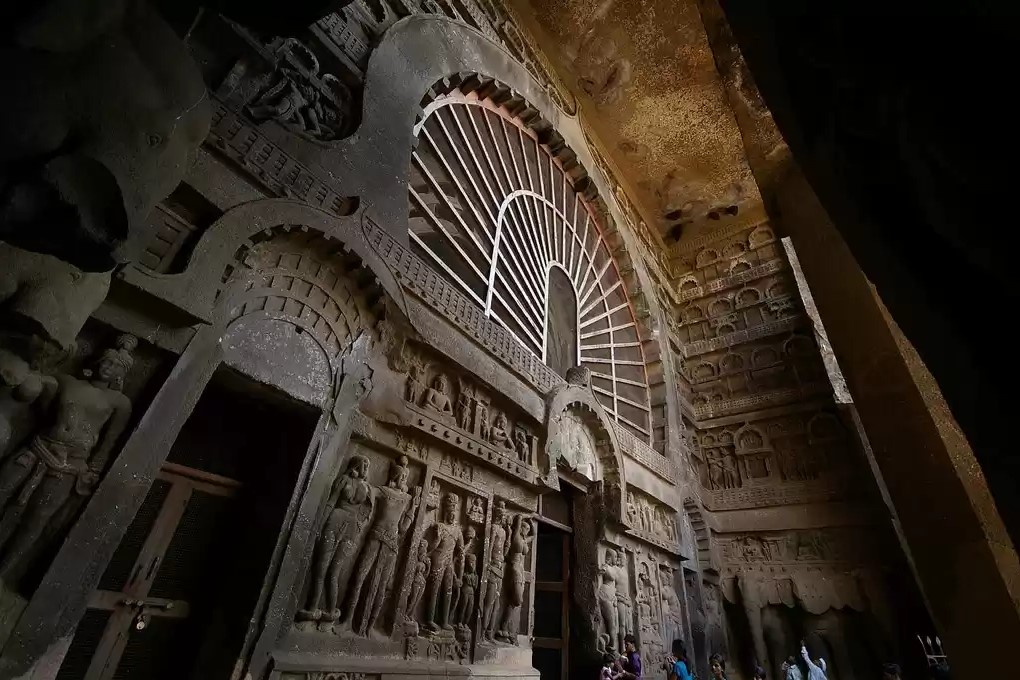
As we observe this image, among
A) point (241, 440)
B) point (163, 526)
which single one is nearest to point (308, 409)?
point (241, 440)

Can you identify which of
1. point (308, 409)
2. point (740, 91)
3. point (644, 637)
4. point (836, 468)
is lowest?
point (644, 637)

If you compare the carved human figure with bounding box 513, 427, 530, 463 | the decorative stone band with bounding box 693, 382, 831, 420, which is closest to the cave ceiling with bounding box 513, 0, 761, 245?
the decorative stone band with bounding box 693, 382, 831, 420

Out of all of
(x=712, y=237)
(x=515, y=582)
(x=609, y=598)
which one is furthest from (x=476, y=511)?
(x=712, y=237)

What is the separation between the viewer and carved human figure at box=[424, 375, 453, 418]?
409 cm

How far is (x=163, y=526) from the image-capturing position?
2717 millimetres

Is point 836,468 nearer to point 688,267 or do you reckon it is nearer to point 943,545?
point 688,267

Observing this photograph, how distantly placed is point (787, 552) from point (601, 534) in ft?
15.3

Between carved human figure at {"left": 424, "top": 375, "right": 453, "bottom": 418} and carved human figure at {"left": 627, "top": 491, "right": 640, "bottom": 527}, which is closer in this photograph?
carved human figure at {"left": 424, "top": 375, "right": 453, "bottom": 418}

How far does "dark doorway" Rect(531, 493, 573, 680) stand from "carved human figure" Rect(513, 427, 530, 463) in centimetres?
70

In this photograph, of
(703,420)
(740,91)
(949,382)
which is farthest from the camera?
(703,420)

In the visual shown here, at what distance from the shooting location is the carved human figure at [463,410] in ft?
14.4

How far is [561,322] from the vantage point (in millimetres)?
7930

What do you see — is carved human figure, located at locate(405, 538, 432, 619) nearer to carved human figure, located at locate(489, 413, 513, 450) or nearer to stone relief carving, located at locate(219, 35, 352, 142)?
carved human figure, located at locate(489, 413, 513, 450)

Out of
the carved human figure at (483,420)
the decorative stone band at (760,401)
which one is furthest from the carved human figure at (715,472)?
the carved human figure at (483,420)
